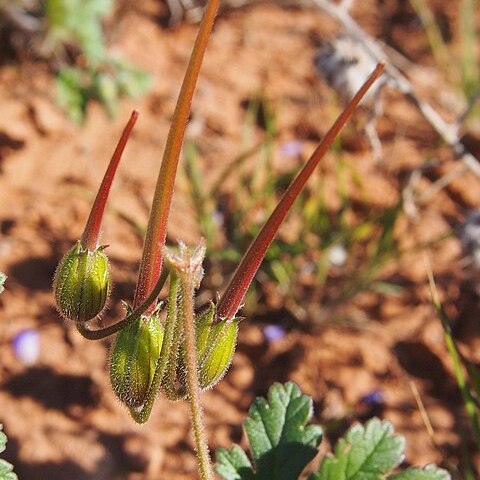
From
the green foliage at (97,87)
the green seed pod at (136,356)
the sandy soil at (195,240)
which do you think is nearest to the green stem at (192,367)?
the green seed pod at (136,356)

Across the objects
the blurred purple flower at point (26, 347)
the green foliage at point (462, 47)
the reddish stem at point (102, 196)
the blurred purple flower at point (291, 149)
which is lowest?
the blurred purple flower at point (26, 347)

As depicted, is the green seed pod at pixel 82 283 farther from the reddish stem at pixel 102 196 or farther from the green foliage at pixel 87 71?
the green foliage at pixel 87 71

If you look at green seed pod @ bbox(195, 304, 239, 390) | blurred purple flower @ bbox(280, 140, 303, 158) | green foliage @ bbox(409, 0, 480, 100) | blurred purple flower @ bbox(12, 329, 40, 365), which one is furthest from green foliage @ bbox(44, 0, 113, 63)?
green seed pod @ bbox(195, 304, 239, 390)

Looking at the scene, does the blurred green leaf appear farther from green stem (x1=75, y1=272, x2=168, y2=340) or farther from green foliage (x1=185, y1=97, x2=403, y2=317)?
green stem (x1=75, y1=272, x2=168, y2=340)

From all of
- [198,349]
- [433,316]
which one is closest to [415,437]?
[433,316]

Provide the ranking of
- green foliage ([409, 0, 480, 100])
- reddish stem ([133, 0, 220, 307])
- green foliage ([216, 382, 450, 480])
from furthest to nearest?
green foliage ([409, 0, 480, 100]) → green foliage ([216, 382, 450, 480]) → reddish stem ([133, 0, 220, 307])

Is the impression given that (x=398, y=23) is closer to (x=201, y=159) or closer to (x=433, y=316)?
(x=201, y=159)
